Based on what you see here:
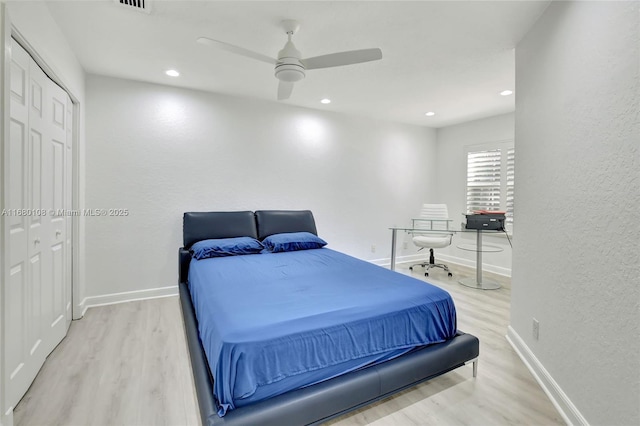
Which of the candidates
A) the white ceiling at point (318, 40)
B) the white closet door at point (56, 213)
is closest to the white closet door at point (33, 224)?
the white closet door at point (56, 213)

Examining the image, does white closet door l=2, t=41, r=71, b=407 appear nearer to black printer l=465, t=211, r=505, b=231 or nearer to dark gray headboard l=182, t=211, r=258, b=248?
dark gray headboard l=182, t=211, r=258, b=248

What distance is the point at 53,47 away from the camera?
2.31 meters

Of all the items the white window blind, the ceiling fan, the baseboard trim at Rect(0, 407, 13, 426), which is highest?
the ceiling fan

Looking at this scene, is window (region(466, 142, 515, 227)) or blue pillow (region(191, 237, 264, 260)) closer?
blue pillow (region(191, 237, 264, 260))

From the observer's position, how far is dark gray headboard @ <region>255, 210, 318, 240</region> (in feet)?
13.2

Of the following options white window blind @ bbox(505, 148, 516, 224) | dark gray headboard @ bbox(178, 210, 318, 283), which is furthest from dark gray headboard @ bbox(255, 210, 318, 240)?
white window blind @ bbox(505, 148, 516, 224)

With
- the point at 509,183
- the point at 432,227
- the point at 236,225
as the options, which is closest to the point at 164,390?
the point at 236,225

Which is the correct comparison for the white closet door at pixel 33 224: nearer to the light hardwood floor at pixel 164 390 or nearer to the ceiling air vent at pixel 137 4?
the light hardwood floor at pixel 164 390

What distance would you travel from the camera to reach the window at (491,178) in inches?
189

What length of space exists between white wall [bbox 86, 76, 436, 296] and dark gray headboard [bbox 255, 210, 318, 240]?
0.25 metres

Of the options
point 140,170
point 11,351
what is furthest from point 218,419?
point 140,170

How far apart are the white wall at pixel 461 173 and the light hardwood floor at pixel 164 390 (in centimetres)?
246

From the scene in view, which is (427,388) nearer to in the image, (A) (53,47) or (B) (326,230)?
(B) (326,230)

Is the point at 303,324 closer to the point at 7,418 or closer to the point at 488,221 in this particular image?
the point at 7,418
